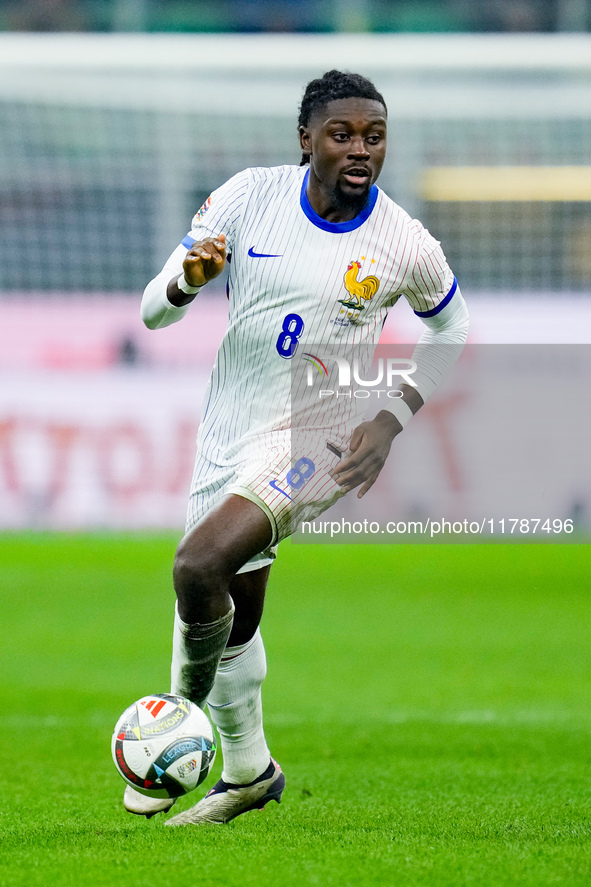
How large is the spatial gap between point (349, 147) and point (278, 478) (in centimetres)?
119

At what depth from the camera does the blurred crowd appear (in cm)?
2031

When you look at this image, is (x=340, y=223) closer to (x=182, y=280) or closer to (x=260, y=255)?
(x=260, y=255)

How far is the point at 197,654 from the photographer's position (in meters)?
4.22

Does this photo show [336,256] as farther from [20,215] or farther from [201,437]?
[20,215]

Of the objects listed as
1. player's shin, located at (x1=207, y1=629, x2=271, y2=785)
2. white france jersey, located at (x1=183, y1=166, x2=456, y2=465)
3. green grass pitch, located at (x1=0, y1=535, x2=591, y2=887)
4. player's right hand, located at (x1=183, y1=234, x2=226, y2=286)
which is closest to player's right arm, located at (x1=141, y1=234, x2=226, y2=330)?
player's right hand, located at (x1=183, y1=234, x2=226, y2=286)

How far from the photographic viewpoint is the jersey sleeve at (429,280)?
4.56 metres

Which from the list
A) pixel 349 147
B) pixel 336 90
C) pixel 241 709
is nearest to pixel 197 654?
pixel 241 709

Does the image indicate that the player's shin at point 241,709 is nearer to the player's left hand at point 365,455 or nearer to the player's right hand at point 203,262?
the player's left hand at point 365,455

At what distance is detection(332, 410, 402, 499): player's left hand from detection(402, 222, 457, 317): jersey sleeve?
471 millimetres

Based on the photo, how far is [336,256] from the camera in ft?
14.7

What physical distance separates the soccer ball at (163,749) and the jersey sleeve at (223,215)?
63.9 inches

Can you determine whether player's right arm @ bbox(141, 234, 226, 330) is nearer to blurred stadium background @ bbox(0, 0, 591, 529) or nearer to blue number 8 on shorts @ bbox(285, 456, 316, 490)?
blue number 8 on shorts @ bbox(285, 456, 316, 490)

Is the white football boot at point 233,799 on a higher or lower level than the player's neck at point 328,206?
lower

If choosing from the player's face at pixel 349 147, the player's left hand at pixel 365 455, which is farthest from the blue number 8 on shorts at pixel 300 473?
the player's face at pixel 349 147
